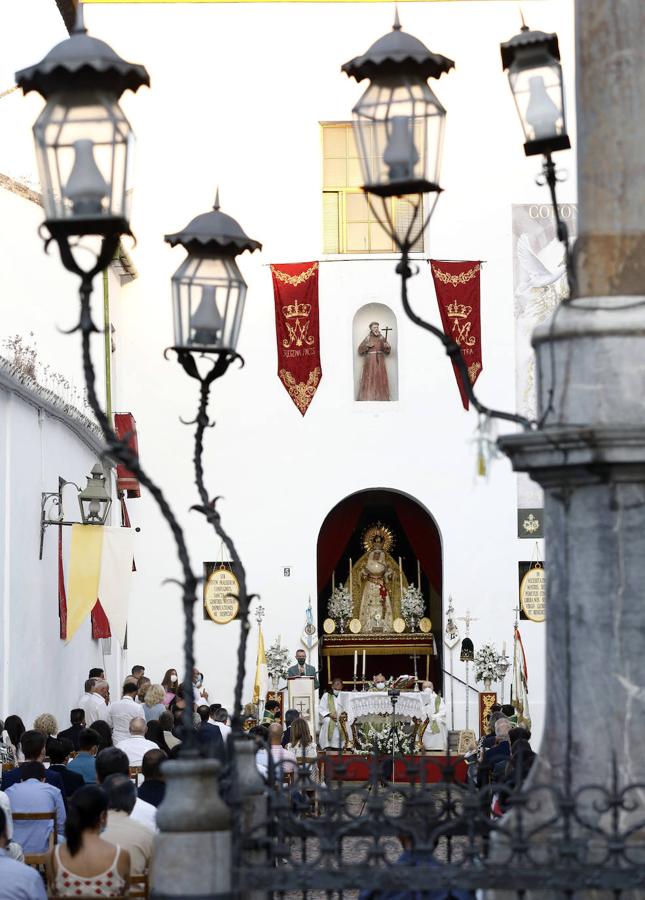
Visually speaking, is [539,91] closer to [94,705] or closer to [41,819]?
[41,819]

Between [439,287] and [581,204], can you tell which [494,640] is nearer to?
[439,287]

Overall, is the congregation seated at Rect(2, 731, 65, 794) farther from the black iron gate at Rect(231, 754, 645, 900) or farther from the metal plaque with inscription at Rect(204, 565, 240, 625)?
the metal plaque with inscription at Rect(204, 565, 240, 625)

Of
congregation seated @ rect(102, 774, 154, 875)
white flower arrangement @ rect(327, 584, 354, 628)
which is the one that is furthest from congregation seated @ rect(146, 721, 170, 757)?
white flower arrangement @ rect(327, 584, 354, 628)

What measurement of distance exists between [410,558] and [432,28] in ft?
29.2

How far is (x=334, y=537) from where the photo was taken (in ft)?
87.8

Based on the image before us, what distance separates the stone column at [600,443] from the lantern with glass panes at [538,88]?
1.00 m

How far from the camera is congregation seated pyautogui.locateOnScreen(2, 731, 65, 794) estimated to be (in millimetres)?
9398

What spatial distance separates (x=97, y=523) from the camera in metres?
17.7

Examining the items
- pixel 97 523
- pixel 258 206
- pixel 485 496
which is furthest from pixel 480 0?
pixel 97 523

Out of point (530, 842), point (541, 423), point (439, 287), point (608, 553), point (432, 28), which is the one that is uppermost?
point (432, 28)

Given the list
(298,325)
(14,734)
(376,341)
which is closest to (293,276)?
(298,325)

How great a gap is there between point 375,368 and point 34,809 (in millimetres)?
17721

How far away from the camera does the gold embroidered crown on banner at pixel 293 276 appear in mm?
24125

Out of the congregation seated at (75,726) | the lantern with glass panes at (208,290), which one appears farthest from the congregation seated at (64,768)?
the lantern with glass panes at (208,290)
